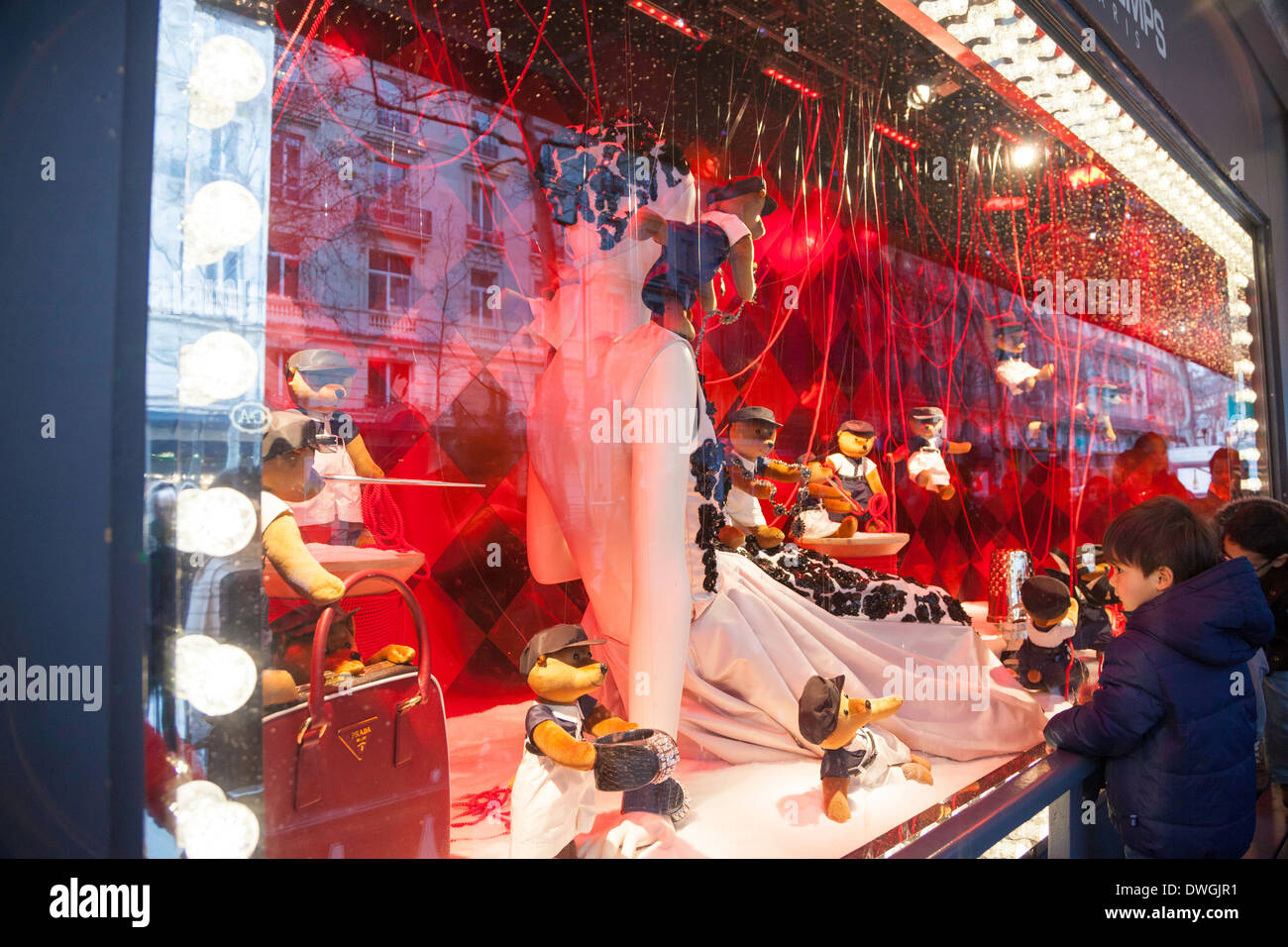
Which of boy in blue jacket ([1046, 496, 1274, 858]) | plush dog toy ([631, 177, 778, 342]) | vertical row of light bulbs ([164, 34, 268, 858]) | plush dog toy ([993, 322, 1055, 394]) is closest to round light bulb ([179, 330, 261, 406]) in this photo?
vertical row of light bulbs ([164, 34, 268, 858])

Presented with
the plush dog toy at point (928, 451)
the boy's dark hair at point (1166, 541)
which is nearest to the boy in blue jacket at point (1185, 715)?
the boy's dark hair at point (1166, 541)

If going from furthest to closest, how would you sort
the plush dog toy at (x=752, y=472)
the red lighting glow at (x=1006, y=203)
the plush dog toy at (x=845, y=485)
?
the red lighting glow at (x=1006, y=203)
the plush dog toy at (x=845, y=485)
the plush dog toy at (x=752, y=472)

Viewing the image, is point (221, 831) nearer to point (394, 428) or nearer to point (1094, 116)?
point (394, 428)

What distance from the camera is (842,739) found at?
4.80 feet

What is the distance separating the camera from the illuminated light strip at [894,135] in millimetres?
2131

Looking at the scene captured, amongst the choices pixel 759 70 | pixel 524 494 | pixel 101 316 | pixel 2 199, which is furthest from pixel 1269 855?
pixel 2 199

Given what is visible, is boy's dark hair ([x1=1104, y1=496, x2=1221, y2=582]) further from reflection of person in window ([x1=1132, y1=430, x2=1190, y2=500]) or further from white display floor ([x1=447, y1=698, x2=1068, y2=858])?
reflection of person in window ([x1=1132, y1=430, x2=1190, y2=500])

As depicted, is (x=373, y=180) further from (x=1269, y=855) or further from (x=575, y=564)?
(x=1269, y=855)

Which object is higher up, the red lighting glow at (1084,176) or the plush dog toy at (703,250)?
the red lighting glow at (1084,176)

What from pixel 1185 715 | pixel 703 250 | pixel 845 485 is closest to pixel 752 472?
pixel 845 485

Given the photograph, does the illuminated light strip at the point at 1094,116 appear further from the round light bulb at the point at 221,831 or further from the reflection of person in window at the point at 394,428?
the round light bulb at the point at 221,831

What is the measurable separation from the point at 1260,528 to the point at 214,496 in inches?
106

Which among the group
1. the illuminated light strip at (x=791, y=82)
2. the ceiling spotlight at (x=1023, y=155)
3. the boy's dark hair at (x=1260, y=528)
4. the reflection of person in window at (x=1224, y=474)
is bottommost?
the boy's dark hair at (x=1260, y=528)

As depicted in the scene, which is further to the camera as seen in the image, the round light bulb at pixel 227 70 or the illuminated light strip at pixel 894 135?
the illuminated light strip at pixel 894 135
